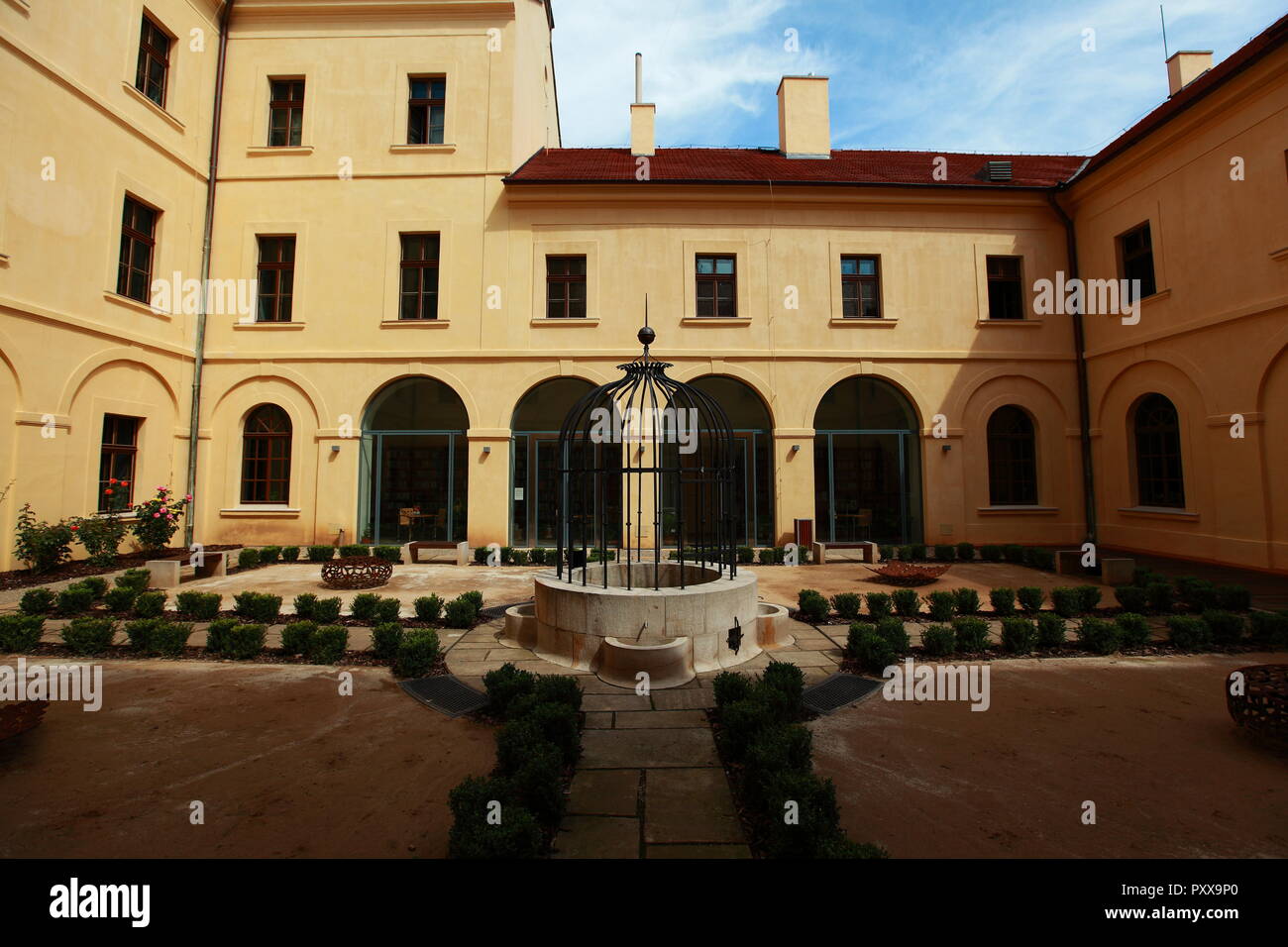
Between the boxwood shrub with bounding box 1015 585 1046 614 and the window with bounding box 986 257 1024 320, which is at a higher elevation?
the window with bounding box 986 257 1024 320

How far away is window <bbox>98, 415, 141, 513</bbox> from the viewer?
12391mm

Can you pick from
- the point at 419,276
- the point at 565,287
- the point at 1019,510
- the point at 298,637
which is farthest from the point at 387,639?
the point at 1019,510

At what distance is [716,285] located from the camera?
50.2 ft

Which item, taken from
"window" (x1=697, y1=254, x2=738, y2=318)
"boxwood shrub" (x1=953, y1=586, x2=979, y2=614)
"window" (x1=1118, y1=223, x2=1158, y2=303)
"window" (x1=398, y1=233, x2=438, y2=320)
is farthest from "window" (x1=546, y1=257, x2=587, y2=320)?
"window" (x1=1118, y1=223, x2=1158, y2=303)

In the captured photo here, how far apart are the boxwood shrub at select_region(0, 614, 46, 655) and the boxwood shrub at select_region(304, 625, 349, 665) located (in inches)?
127

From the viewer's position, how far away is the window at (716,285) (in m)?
15.3

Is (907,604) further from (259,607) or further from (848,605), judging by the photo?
(259,607)

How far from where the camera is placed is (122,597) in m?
8.17

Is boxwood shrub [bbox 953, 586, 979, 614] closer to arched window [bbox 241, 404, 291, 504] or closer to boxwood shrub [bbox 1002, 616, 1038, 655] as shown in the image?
boxwood shrub [bbox 1002, 616, 1038, 655]

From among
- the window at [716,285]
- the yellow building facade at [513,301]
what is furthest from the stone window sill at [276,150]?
the window at [716,285]

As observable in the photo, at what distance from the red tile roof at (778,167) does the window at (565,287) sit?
6.36 feet

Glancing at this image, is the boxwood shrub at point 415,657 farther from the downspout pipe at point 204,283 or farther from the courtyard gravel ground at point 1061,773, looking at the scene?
the downspout pipe at point 204,283

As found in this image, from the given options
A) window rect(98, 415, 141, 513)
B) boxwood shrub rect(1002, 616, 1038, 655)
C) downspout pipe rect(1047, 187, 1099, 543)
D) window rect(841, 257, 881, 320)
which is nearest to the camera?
boxwood shrub rect(1002, 616, 1038, 655)

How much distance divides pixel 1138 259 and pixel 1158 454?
4775mm
